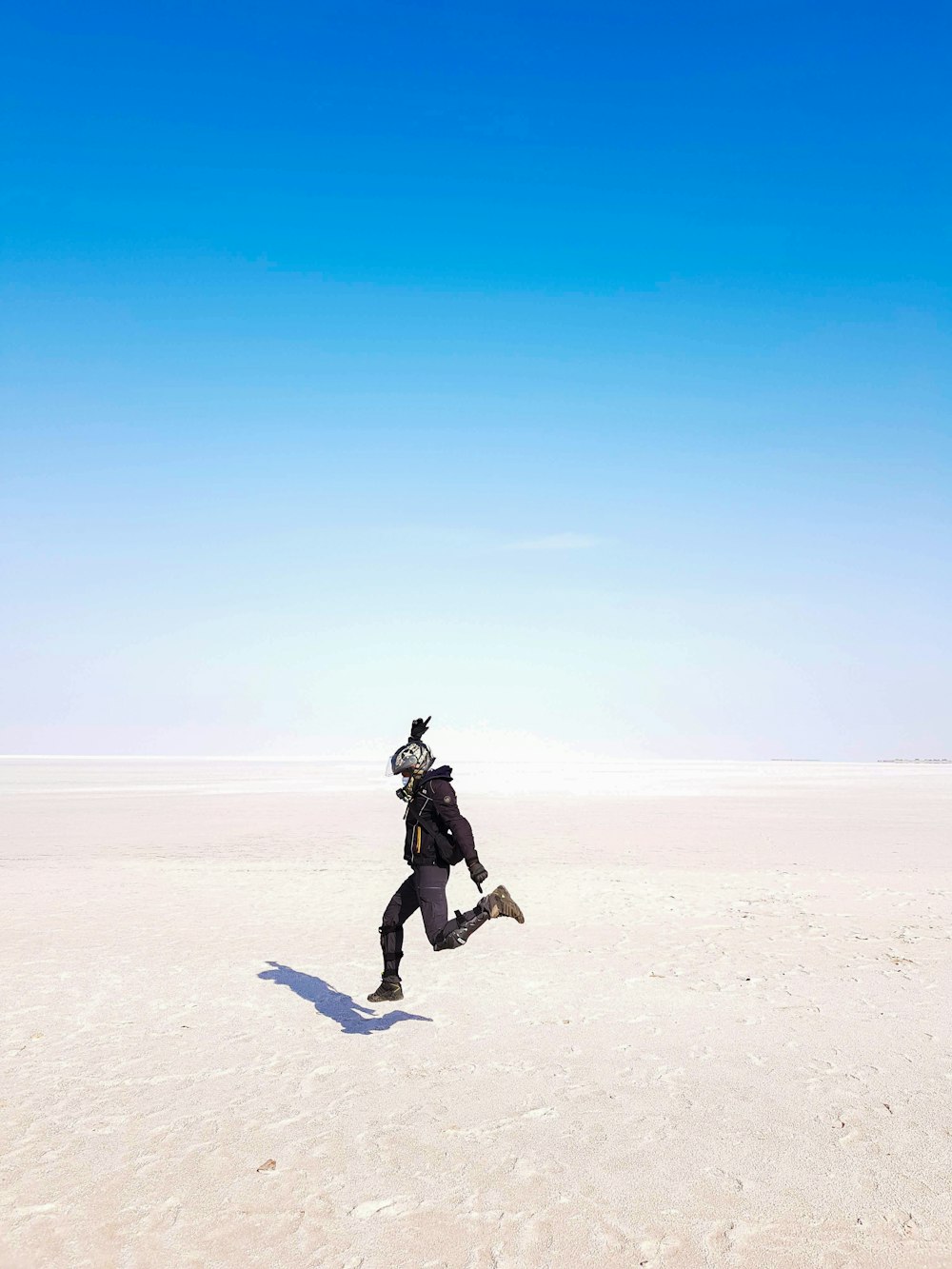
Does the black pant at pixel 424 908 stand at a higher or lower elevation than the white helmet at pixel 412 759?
lower

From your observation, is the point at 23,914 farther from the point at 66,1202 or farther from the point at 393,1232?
the point at 393,1232

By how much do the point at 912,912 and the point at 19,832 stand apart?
79.4ft

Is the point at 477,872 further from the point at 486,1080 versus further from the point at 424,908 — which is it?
the point at 486,1080

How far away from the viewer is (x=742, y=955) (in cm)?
1209

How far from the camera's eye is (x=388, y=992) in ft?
29.7

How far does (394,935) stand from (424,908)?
83 centimetres

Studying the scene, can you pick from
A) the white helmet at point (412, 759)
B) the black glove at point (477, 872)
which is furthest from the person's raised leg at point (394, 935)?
the white helmet at point (412, 759)

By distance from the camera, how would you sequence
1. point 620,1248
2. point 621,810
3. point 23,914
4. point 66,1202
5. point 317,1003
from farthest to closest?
point 621,810 → point 23,914 → point 317,1003 → point 66,1202 → point 620,1248

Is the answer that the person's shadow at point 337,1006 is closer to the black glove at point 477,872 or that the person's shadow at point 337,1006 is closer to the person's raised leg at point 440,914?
the person's raised leg at point 440,914

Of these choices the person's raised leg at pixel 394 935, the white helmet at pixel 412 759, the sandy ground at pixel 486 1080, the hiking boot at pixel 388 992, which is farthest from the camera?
the hiking boot at pixel 388 992

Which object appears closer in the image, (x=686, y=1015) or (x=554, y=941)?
(x=686, y=1015)

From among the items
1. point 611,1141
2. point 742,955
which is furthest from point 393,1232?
point 742,955

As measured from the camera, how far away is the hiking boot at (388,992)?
903 centimetres

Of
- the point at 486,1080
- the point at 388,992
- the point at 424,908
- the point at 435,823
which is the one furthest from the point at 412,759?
the point at 486,1080
